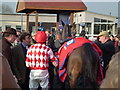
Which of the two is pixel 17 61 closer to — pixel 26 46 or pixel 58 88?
pixel 26 46

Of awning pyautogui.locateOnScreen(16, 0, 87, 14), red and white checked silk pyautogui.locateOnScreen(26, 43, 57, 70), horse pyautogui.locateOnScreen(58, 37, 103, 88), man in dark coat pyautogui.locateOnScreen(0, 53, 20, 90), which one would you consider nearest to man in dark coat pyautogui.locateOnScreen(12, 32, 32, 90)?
red and white checked silk pyautogui.locateOnScreen(26, 43, 57, 70)

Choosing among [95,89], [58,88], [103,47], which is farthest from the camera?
[103,47]

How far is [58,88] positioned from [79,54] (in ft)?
1.99

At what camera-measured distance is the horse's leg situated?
2473 millimetres

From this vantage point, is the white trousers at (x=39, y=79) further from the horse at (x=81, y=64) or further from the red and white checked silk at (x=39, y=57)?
the horse at (x=81, y=64)

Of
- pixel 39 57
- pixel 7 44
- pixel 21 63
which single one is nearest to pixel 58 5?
pixel 21 63

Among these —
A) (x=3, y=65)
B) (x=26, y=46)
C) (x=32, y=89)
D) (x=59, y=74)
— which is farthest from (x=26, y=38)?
(x=3, y=65)

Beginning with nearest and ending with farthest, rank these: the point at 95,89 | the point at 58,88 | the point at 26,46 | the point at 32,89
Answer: the point at 95,89 < the point at 58,88 < the point at 32,89 < the point at 26,46

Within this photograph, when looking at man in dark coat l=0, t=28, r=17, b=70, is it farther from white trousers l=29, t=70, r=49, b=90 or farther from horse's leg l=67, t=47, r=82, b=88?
horse's leg l=67, t=47, r=82, b=88

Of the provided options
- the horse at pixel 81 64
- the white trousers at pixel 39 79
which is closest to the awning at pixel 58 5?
the white trousers at pixel 39 79

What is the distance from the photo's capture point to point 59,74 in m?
2.87

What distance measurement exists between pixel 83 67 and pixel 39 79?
240 centimetres

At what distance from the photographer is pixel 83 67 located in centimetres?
245

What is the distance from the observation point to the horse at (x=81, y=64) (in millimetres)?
2451
